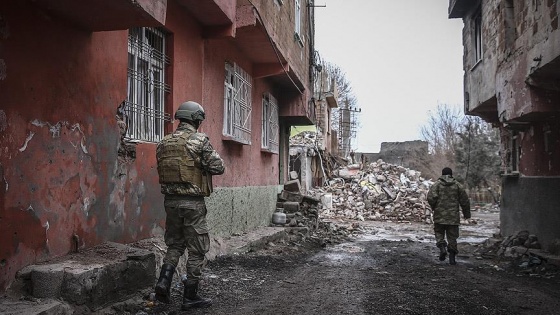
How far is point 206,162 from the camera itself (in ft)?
15.3

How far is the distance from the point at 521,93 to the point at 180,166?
21.2 ft

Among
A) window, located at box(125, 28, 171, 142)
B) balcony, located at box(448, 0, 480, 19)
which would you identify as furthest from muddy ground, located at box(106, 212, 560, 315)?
balcony, located at box(448, 0, 480, 19)

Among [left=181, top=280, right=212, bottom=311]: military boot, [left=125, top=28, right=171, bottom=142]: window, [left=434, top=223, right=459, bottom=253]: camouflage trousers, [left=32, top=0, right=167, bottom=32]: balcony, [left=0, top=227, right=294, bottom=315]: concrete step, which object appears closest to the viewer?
[left=0, top=227, right=294, bottom=315]: concrete step

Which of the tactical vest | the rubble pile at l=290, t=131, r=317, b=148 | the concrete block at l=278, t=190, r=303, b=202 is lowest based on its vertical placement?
the concrete block at l=278, t=190, r=303, b=202

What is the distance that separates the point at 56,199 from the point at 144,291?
1281 mm

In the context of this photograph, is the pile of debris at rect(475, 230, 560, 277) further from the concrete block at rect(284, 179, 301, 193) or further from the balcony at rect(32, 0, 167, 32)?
the balcony at rect(32, 0, 167, 32)

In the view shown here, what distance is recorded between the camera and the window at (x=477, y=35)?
12.3 m

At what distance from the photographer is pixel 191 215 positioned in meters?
4.61

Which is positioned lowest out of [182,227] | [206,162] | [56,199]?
[182,227]

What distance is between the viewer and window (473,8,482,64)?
40.5ft

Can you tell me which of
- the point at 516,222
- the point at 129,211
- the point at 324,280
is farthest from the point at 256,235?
the point at 516,222

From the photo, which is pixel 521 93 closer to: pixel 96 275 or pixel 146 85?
pixel 146 85

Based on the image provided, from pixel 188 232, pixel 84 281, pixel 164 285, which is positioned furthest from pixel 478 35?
pixel 84 281

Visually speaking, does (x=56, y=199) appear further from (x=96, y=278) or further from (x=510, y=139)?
(x=510, y=139)
